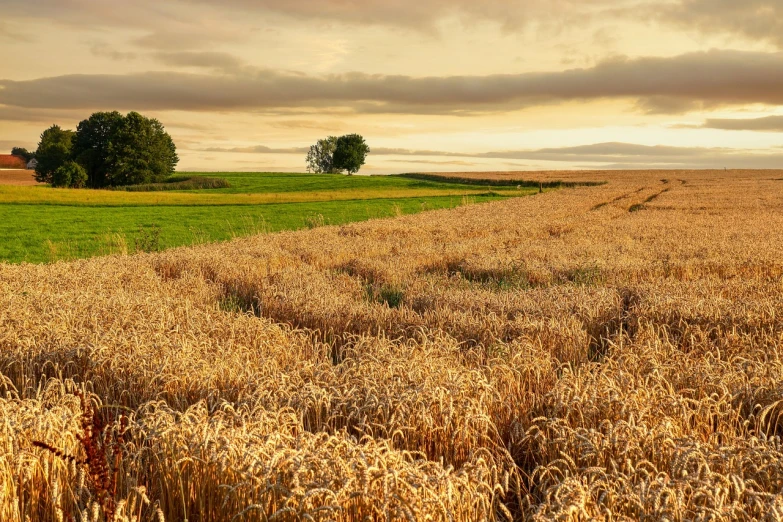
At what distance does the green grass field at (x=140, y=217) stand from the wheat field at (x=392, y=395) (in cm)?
1295

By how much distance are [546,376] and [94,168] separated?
10185cm

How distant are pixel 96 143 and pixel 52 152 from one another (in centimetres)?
1842

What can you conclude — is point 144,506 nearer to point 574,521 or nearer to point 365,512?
point 365,512

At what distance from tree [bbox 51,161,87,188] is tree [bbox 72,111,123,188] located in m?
4.31

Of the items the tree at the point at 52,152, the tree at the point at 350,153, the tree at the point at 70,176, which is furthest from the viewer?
the tree at the point at 350,153

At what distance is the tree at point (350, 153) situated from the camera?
474ft

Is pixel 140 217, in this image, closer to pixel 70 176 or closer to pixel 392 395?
pixel 392 395

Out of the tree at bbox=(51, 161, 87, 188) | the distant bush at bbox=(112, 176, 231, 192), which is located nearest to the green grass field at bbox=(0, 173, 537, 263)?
the tree at bbox=(51, 161, 87, 188)

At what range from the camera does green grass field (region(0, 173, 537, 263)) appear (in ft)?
92.9

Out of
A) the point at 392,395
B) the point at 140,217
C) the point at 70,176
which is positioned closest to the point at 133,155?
the point at 70,176

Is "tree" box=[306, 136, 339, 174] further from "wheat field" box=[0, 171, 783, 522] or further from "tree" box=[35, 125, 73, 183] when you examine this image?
"wheat field" box=[0, 171, 783, 522]

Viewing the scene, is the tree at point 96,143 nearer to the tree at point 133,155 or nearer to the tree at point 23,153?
the tree at point 133,155

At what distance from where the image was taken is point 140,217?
4425 centimetres

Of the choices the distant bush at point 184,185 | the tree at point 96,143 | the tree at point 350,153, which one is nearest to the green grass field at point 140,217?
the distant bush at point 184,185
